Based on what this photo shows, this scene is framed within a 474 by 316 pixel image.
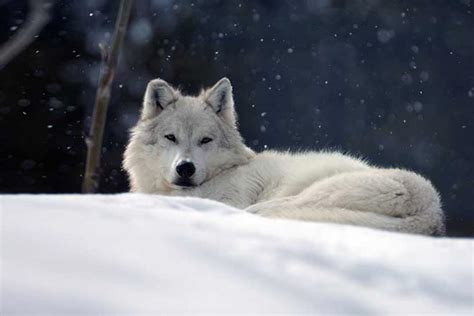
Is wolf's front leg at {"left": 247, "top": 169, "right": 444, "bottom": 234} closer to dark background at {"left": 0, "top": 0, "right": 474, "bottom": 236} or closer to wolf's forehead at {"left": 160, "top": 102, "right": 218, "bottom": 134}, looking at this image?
wolf's forehead at {"left": 160, "top": 102, "right": 218, "bottom": 134}

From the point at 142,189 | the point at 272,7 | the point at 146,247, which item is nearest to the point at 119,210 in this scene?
the point at 146,247

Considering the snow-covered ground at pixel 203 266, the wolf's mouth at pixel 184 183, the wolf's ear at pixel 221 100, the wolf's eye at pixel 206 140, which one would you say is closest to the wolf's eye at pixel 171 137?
the wolf's eye at pixel 206 140

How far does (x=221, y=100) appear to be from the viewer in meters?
5.86

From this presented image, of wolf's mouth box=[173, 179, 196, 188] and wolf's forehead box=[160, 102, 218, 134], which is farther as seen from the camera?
wolf's forehead box=[160, 102, 218, 134]

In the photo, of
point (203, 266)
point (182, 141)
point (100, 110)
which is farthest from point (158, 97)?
point (203, 266)

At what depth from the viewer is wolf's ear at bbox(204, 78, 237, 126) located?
5.82 m

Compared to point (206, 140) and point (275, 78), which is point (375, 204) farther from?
point (275, 78)

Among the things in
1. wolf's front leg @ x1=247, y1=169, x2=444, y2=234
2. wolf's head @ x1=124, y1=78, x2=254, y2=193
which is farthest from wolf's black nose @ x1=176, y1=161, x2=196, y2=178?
→ wolf's front leg @ x1=247, y1=169, x2=444, y2=234

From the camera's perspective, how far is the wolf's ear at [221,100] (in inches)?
229

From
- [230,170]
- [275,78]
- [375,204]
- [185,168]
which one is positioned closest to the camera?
[375,204]

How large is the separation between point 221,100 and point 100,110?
1.72m

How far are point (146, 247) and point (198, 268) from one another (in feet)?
0.53

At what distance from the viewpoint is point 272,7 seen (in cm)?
1174

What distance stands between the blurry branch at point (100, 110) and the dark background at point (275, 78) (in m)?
6.23
